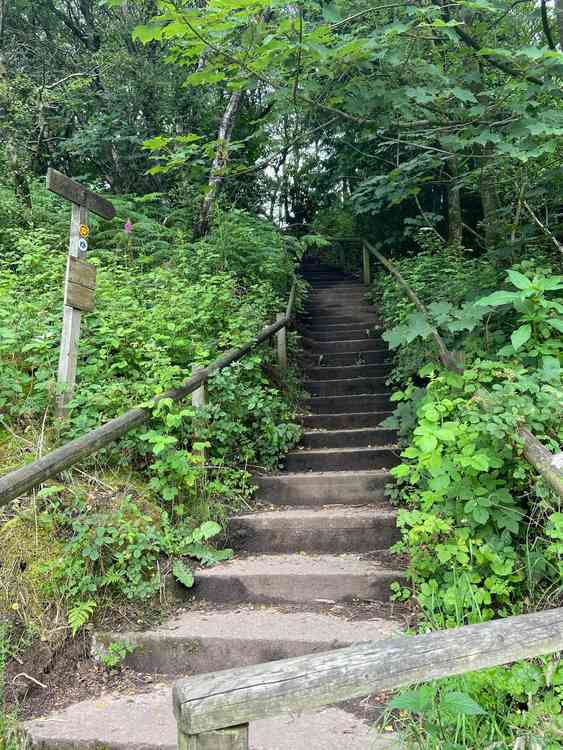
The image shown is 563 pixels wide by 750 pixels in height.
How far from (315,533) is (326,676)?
2717 millimetres

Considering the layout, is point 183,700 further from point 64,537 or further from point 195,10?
point 195,10

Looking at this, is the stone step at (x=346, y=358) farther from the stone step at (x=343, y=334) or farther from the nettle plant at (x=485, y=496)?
the nettle plant at (x=485, y=496)

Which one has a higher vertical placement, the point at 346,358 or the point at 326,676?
the point at 346,358

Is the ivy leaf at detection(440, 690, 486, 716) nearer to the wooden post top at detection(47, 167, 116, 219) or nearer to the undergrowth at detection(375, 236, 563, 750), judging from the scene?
the undergrowth at detection(375, 236, 563, 750)

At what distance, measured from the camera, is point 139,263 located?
7.68 meters

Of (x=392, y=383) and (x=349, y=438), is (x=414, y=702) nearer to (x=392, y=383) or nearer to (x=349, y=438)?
(x=349, y=438)

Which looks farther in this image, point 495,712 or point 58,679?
point 58,679

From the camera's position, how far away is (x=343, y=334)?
862 cm

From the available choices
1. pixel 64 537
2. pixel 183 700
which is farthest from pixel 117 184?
pixel 183 700

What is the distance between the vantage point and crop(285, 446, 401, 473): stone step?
16.5 ft

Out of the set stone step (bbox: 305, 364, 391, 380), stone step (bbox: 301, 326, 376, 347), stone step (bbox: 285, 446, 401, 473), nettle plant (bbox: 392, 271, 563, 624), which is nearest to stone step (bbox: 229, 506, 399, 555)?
nettle plant (bbox: 392, 271, 563, 624)

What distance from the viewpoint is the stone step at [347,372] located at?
712 cm

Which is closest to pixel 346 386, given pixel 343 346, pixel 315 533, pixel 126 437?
pixel 343 346

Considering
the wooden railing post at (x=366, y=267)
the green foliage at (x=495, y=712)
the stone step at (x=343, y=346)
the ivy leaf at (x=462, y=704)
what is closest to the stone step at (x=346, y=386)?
the stone step at (x=343, y=346)
